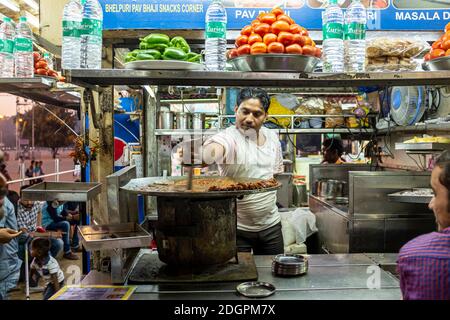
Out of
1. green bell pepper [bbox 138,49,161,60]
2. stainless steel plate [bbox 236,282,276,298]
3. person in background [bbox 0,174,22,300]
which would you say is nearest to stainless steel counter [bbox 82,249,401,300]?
stainless steel plate [bbox 236,282,276,298]

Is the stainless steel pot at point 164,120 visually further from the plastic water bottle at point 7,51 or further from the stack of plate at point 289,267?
the stack of plate at point 289,267

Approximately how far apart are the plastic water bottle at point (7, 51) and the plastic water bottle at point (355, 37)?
190 cm

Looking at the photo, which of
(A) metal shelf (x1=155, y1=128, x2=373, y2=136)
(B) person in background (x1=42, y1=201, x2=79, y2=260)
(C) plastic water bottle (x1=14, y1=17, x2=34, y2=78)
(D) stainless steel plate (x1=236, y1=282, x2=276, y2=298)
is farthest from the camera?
(B) person in background (x1=42, y1=201, x2=79, y2=260)

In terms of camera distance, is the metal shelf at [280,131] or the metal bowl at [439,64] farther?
the metal shelf at [280,131]

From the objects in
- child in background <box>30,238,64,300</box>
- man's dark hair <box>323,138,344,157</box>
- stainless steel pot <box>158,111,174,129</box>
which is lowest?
child in background <box>30,238,64,300</box>

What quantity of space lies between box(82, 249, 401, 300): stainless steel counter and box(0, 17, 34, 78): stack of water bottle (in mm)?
1251

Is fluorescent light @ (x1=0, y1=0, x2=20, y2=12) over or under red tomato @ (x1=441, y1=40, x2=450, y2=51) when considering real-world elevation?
over

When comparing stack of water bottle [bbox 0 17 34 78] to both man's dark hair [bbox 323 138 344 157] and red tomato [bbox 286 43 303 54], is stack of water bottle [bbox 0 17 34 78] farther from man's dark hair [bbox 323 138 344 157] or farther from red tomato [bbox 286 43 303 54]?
man's dark hair [bbox 323 138 344 157]

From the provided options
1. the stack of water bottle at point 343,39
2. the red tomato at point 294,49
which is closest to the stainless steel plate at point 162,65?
the red tomato at point 294,49

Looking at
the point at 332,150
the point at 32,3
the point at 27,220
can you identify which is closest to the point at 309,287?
the point at 332,150

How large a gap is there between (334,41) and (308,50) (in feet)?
0.65

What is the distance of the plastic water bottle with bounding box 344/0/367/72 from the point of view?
7.05 ft

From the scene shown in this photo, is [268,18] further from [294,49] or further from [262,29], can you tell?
[294,49]

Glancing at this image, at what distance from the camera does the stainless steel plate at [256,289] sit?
193cm
